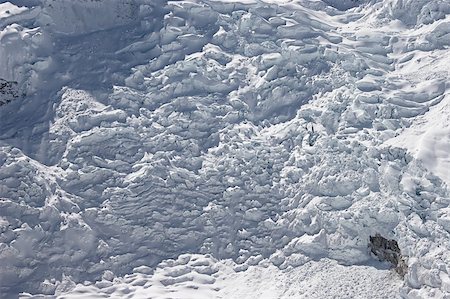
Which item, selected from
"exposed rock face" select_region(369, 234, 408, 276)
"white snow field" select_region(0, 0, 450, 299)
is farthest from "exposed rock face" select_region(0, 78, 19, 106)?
"exposed rock face" select_region(369, 234, 408, 276)

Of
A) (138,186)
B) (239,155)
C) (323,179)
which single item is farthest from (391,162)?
(138,186)

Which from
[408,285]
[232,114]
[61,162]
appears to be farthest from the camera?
[232,114]

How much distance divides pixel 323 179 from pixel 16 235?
8124mm

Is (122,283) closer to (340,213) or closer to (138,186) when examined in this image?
(138,186)

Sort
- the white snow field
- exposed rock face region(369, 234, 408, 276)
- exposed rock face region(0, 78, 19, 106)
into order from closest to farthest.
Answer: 1. exposed rock face region(369, 234, 408, 276)
2. the white snow field
3. exposed rock face region(0, 78, 19, 106)

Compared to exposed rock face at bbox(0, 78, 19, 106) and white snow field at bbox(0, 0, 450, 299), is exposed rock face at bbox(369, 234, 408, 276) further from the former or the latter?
exposed rock face at bbox(0, 78, 19, 106)

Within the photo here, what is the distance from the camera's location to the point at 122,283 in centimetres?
1590

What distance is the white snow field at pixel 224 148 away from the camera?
15672 mm

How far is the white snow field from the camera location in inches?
617

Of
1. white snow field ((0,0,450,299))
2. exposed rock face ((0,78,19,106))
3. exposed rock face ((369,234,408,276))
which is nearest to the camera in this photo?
exposed rock face ((369,234,408,276))

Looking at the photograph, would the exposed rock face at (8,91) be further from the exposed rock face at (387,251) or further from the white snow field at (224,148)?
the exposed rock face at (387,251)

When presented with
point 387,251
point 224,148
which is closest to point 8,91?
point 224,148

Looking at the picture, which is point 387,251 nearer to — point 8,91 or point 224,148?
point 224,148

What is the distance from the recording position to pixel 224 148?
18.6 meters
